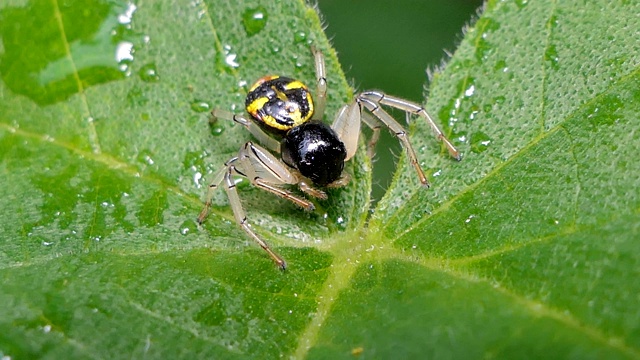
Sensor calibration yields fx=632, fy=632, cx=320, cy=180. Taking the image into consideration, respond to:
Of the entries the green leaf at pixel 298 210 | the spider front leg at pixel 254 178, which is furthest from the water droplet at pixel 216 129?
the spider front leg at pixel 254 178

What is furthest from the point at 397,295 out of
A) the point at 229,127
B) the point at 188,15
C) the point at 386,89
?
the point at 386,89

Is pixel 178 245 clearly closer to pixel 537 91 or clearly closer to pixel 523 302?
pixel 523 302

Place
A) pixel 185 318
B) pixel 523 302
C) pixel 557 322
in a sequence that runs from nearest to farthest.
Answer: pixel 557 322, pixel 523 302, pixel 185 318

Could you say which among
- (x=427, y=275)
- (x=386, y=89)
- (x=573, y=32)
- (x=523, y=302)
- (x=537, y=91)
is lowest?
(x=386, y=89)

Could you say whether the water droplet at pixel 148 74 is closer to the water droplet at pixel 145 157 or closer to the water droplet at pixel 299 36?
the water droplet at pixel 145 157

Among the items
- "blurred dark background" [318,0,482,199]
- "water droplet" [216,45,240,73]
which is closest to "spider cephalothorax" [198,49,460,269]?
"water droplet" [216,45,240,73]

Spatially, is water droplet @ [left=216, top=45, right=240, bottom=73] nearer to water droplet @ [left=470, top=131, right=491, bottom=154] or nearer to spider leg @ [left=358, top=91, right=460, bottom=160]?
spider leg @ [left=358, top=91, right=460, bottom=160]
